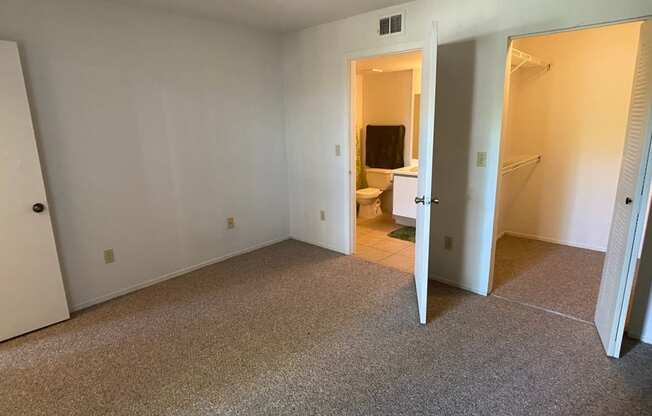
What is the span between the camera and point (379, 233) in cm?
488

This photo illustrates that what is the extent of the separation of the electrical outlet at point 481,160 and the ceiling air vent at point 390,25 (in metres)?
1.29

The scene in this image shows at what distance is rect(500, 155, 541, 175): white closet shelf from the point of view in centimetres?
360

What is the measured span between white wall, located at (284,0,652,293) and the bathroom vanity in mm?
1221

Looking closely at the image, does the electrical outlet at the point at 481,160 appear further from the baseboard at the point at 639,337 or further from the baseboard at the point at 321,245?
the baseboard at the point at 321,245

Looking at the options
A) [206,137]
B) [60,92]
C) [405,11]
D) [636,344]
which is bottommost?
[636,344]

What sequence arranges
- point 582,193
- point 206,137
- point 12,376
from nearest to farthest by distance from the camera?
1. point 12,376
2. point 206,137
3. point 582,193

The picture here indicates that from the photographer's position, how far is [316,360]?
89.0 inches

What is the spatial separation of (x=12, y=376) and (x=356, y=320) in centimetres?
217

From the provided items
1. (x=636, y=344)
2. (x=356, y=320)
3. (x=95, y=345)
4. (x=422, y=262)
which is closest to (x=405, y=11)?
(x=422, y=262)

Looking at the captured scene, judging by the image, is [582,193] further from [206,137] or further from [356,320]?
[206,137]

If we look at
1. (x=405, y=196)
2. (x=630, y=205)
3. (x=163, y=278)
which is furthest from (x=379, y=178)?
(x=630, y=205)

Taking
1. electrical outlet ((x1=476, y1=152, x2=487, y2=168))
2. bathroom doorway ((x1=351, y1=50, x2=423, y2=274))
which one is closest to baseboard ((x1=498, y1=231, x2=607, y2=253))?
bathroom doorway ((x1=351, y1=50, x2=423, y2=274))

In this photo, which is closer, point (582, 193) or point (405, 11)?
point (405, 11)

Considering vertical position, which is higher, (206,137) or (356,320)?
(206,137)
